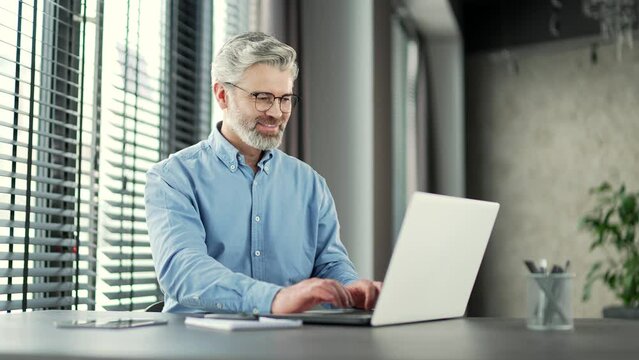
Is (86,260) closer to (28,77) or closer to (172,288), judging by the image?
(28,77)

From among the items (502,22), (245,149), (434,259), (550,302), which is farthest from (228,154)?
(502,22)

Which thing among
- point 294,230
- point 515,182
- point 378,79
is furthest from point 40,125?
point 515,182

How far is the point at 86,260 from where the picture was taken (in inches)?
94.6

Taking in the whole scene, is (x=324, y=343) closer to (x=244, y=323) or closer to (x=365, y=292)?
(x=244, y=323)

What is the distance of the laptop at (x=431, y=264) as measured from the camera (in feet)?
3.82

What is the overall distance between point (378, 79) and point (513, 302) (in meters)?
3.33

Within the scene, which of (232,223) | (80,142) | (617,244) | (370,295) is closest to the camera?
(370,295)

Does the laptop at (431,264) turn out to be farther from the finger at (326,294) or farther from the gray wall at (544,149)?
the gray wall at (544,149)

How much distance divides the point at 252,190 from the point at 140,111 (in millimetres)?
1112

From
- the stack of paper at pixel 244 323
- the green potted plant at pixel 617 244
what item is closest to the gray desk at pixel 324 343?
the stack of paper at pixel 244 323

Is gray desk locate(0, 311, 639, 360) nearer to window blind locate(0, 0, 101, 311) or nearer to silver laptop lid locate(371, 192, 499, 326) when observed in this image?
silver laptop lid locate(371, 192, 499, 326)

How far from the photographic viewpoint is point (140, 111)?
2936 mm

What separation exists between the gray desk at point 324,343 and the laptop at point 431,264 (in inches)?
1.5

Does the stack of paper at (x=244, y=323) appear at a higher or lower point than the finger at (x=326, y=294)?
lower
